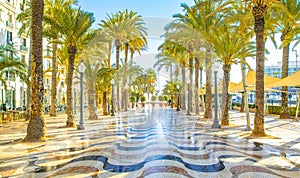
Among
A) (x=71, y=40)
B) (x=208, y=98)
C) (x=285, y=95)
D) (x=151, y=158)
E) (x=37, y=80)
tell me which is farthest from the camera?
(x=208, y=98)

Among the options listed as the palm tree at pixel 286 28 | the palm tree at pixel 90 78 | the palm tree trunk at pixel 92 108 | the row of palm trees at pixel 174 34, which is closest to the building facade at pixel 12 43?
the row of palm trees at pixel 174 34

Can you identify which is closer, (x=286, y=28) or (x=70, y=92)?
(x=70, y=92)

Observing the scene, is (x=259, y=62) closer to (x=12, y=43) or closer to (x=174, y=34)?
(x=174, y=34)

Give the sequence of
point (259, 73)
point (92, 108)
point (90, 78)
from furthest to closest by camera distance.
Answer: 1. point (90, 78)
2. point (92, 108)
3. point (259, 73)

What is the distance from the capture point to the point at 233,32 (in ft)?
49.4

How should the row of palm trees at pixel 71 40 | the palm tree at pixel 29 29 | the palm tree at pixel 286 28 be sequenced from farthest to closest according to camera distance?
the palm tree at pixel 286 28, the palm tree at pixel 29 29, the row of palm trees at pixel 71 40

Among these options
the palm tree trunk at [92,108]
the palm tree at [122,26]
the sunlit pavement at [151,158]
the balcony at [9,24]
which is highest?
the balcony at [9,24]

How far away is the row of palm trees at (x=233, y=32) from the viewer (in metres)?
10.8

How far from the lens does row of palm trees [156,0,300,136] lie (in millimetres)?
10758

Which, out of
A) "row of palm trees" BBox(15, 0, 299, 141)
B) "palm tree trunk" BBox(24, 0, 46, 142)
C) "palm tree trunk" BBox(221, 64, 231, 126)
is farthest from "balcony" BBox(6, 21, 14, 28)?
"palm tree trunk" BBox(221, 64, 231, 126)

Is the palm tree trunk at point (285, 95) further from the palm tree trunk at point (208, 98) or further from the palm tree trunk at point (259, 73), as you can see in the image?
the palm tree trunk at point (259, 73)

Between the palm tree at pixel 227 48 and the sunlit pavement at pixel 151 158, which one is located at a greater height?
the palm tree at pixel 227 48

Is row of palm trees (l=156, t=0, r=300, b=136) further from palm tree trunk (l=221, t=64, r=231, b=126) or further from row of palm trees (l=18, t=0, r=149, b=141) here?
row of palm trees (l=18, t=0, r=149, b=141)

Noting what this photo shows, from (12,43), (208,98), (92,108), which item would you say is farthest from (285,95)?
(12,43)
